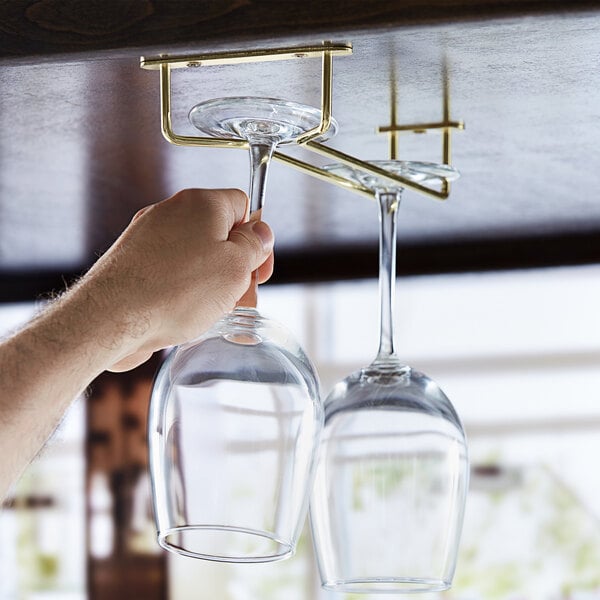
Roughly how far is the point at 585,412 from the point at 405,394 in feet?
14.3

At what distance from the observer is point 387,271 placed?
767mm

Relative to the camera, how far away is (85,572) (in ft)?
10.8

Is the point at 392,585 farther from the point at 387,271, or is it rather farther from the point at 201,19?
the point at 201,19

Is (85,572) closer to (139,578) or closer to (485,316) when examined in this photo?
(139,578)

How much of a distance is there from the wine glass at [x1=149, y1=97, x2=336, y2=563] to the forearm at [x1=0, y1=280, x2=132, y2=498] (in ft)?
0.18

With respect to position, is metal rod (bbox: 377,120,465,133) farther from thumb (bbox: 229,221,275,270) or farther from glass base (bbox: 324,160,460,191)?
thumb (bbox: 229,221,275,270)

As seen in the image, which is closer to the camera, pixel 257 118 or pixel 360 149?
pixel 257 118

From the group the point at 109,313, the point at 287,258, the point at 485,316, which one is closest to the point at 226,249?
the point at 109,313

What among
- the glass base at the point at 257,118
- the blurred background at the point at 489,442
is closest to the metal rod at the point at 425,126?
the glass base at the point at 257,118

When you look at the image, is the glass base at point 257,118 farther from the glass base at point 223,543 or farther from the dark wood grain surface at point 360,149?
the glass base at point 223,543

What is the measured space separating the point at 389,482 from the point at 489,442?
435cm

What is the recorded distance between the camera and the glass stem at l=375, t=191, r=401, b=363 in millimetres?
765

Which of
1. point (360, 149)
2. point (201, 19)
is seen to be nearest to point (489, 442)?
point (360, 149)

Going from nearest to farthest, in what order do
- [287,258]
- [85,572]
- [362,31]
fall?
[362,31] → [287,258] → [85,572]
